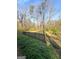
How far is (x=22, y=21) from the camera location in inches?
64.4

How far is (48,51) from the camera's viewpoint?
1705 mm

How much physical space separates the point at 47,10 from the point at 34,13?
0.45 feet

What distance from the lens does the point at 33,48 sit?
165 centimetres

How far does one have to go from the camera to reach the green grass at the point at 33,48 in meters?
1.63

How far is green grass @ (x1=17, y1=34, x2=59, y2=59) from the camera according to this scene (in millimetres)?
1630
